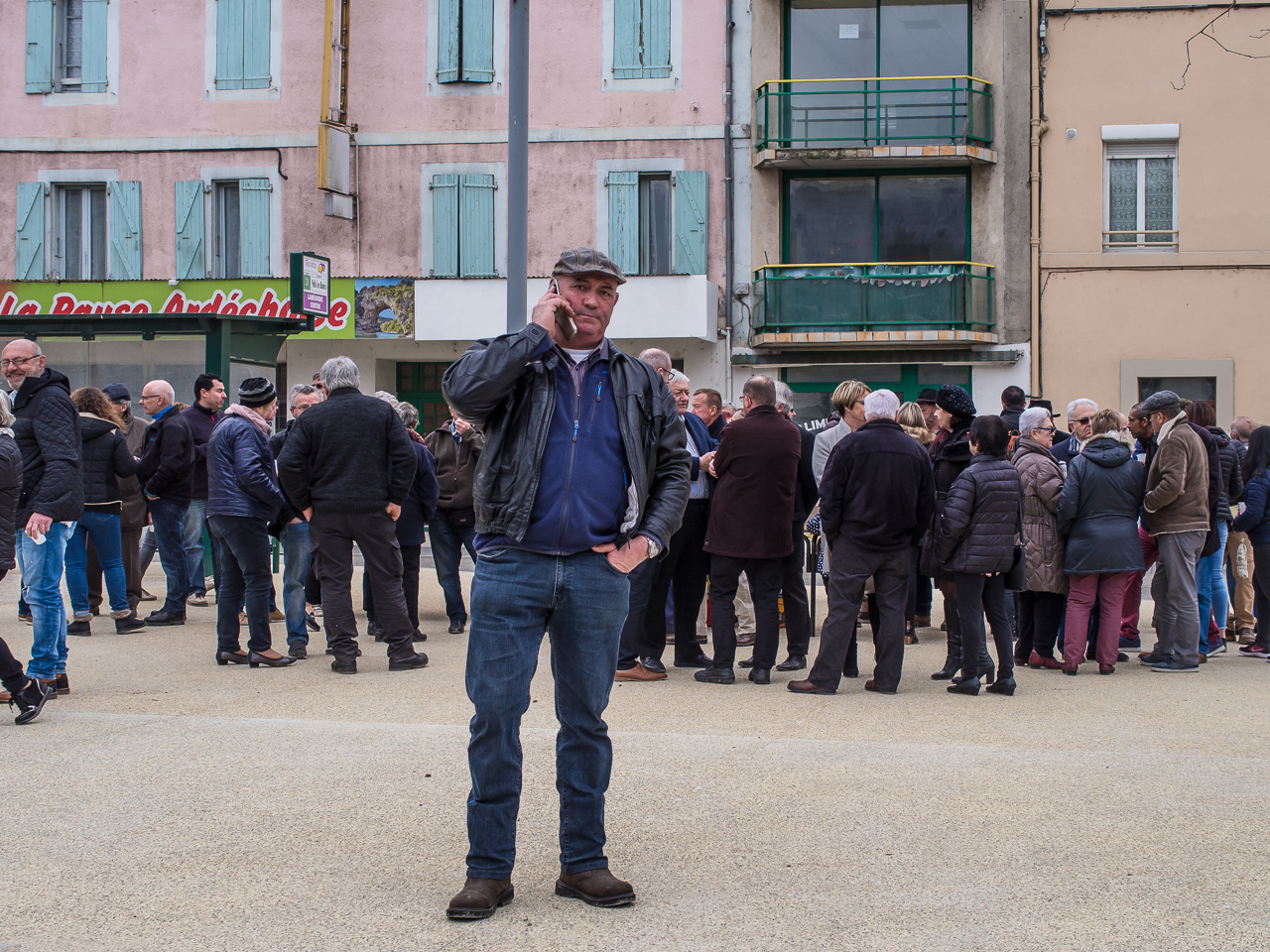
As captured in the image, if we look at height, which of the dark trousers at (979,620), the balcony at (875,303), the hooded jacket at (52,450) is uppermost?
the balcony at (875,303)

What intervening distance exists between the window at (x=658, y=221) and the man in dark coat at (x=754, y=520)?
15.4 m

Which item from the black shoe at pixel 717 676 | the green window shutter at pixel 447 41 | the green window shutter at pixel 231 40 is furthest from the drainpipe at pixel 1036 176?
the black shoe at pixel 717 676

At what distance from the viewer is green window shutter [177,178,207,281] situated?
2428 centimetres

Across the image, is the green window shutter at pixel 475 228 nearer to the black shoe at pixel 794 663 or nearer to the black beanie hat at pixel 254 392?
the black beanie hat at pixel 254 392

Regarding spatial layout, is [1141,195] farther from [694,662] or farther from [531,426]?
[531,426]

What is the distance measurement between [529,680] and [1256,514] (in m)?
7.37

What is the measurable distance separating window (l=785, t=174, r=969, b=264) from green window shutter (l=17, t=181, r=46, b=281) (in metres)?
13.8

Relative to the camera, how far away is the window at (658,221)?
77.3ft

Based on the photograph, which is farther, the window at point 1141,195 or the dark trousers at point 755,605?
the window at point 1141,195

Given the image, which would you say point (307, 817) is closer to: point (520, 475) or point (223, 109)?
point (520, 475)

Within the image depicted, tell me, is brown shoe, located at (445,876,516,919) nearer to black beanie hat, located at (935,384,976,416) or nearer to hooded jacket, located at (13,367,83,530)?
hooded jacket, located at (13,367,83,530)

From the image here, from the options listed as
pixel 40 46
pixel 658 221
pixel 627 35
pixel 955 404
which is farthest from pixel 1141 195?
pixel 40 46

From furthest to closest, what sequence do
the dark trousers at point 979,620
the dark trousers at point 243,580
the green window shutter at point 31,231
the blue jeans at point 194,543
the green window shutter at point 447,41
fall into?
the green window shutter at point 31,231
the green window shutter at point 447,41
the blue jeans at point 194,543
the dark trousers at point 243,580
the dark trousers at point 979,620

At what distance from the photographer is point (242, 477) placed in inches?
350
